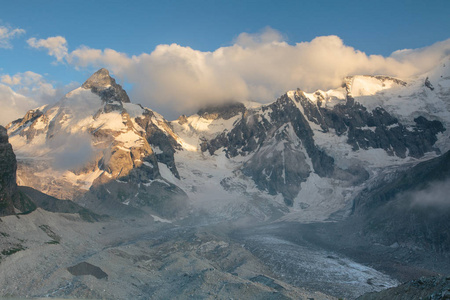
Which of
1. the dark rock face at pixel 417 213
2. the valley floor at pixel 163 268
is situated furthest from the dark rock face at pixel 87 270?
the dark rock face at pixel 417 213

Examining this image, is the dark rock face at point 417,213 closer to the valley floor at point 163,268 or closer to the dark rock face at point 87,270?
the valley floor at point 163,268

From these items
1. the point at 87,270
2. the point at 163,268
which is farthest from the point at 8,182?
the point at 163,268

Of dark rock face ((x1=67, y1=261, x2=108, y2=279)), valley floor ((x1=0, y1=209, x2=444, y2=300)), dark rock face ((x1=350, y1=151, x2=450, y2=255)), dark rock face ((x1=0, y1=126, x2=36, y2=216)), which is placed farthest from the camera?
dark rock face ((x1=350, y1=151, x2=450, y2=255))

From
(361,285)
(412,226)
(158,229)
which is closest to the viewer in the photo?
(361,285)

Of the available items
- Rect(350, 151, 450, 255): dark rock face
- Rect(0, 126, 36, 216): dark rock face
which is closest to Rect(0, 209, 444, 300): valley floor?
Rect(0, 126, 36, 216): dark rock face

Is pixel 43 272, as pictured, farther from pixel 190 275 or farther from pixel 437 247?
pixel 437 247

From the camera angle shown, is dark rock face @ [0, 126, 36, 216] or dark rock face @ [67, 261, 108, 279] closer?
dark rock face @ [67, 261, 108, 279]

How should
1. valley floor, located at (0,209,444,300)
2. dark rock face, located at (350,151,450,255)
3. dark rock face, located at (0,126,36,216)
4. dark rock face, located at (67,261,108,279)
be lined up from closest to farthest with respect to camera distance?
1. valley floor, located at (0,209,444,300)
2. dark rock face, located at (67,261,108,279)
3. dark rock face, located at (0,126,36,216)
4. dark rock face, located at (350,151,450,255)

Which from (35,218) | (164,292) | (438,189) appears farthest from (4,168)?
(438,189)

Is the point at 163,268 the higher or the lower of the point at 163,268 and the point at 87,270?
the lower

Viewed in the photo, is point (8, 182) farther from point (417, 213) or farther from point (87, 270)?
point (417, 213)

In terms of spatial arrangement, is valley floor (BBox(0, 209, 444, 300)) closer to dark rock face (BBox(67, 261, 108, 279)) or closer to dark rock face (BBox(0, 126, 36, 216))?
dark rock face (BBox(67, 261, 108, 279))
